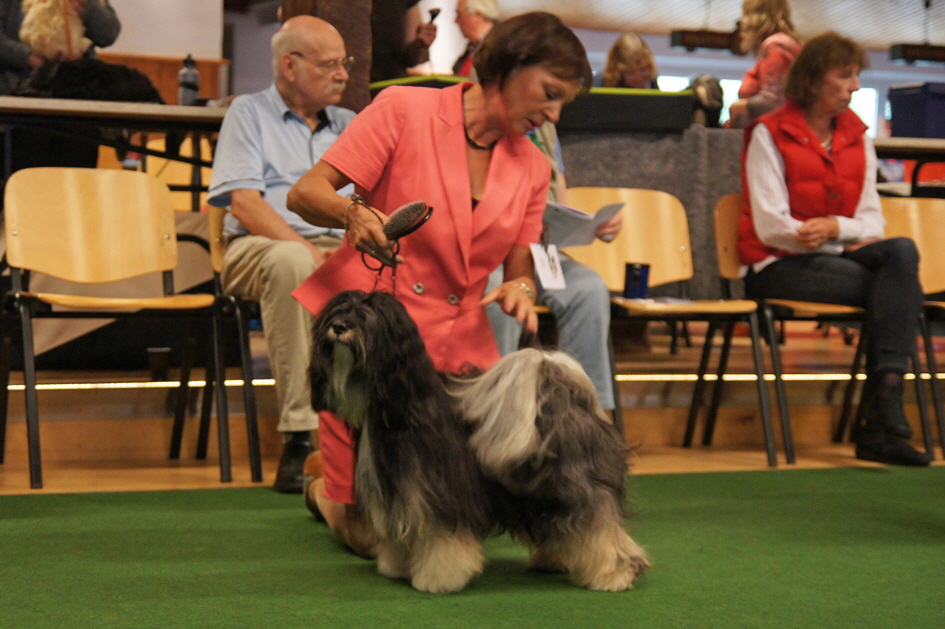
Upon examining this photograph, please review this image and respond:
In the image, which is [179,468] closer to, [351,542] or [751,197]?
[351,542]

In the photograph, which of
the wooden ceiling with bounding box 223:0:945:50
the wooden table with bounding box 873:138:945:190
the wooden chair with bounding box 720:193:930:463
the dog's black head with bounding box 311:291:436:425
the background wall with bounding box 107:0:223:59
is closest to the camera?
the dog's black head with bounding box 311:291:436:425

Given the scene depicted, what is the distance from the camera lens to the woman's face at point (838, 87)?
3.71 metres

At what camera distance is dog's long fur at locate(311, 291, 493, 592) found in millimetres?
1757

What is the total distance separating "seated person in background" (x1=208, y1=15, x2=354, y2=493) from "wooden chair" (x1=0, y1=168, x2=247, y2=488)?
217mm

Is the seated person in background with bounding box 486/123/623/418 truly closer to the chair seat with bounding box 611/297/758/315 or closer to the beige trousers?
the chair seat with bounding box 611/297/758/315

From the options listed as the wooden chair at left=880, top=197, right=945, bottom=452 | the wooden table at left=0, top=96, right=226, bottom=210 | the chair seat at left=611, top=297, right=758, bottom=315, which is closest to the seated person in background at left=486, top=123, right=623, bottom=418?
the chair seat at left=611, top=297, right=758, bottom=315

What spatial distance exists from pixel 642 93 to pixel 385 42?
1.31 meters

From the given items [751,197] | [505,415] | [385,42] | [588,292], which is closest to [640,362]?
[751,197]

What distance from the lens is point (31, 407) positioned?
2.95 m

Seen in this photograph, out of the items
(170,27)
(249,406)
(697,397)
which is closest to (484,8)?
(697,397)

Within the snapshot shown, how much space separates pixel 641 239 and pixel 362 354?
91.2 inches

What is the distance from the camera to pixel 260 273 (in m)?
3.08

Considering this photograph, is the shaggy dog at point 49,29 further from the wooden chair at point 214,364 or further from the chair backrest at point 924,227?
the chair backrest at point 924,227

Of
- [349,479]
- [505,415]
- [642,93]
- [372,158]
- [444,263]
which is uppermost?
[642,93]
